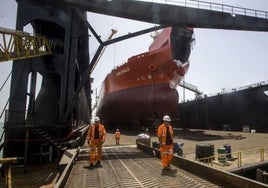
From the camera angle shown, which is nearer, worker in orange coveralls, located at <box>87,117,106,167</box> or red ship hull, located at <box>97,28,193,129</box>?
worker in orange coveralls, located at <box>87,117,106,167</box>

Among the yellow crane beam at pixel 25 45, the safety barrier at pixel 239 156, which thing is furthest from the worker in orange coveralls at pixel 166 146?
the yellow crane beam at pixel 25 45

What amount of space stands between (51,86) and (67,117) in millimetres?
5711

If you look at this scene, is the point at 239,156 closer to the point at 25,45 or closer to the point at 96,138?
the point at 96,138

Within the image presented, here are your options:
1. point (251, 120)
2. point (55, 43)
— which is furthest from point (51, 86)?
point (251, 120)

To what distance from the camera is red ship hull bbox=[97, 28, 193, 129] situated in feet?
86.7

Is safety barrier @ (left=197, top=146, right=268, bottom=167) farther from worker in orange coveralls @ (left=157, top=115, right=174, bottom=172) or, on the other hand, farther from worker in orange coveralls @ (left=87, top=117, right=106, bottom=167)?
worker in orange coveralls @ (left=87, top=117, right=106, bottom=167)

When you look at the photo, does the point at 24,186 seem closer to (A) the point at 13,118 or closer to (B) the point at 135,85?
(A) the point at 13,118

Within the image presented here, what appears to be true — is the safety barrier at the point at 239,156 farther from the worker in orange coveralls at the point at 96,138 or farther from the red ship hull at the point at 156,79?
the red ship hull at the point at 156,79

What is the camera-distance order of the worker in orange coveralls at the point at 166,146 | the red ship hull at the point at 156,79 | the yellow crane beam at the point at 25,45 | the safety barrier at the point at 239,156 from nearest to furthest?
the worker in orange coveralls at the point at 166,146 < the safety barrier at the point at 239,156 < the yellow crane beam at the point at 25,45 < the red ship hull at the point at 156,79

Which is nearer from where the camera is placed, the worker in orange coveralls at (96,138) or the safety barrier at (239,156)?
the worker in orange coveralls at (96,138)

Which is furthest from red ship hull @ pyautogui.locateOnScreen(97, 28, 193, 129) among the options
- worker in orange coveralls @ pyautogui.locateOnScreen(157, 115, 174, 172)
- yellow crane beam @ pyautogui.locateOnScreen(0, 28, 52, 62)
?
worker in orange coveralls @ pyautogui.locateOnScreen(157, 115, 174, 172)

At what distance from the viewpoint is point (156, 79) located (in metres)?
26.8

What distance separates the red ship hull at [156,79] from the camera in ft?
86.7

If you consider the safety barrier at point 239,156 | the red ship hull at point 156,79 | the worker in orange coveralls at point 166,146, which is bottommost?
the safety barrier at point 239,156
